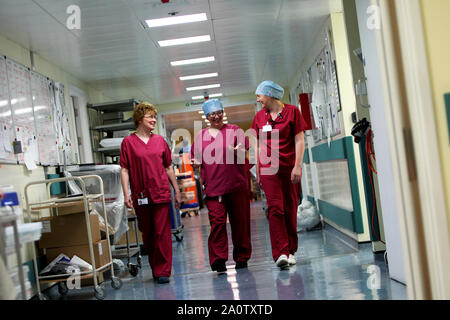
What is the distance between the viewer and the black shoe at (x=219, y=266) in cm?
403

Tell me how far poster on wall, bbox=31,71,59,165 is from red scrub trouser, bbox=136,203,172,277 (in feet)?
5.24

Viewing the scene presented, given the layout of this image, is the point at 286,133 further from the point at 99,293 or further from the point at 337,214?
the point at 337,214

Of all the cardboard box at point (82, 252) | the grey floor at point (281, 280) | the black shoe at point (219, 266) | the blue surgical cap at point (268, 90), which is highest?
the blue surgical cap at point (268, 90)

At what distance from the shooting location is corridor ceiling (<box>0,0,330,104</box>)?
433 centimetres

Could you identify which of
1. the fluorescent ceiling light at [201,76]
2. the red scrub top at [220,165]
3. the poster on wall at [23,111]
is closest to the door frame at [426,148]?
the red scrub top at [220,165]

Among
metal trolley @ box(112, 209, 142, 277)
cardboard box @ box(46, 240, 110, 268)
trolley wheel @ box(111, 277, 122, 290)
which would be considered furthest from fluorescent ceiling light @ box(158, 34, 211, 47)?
trolley wheel @ box(111, 277, 122, 290)

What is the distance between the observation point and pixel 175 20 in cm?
494

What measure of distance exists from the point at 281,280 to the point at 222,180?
3.03 feet

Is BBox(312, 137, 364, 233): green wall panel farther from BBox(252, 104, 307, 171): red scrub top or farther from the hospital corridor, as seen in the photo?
BBox(252, 104, 307, 171): red scrub top

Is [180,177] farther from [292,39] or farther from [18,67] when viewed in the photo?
[18,67]

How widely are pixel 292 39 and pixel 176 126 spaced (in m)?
11.1

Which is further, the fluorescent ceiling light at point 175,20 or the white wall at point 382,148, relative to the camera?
the fluorescent ceiling light at point 175,20

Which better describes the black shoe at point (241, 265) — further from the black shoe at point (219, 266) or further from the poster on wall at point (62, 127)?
the poster on wall at point (62, 127)

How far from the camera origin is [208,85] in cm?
890
